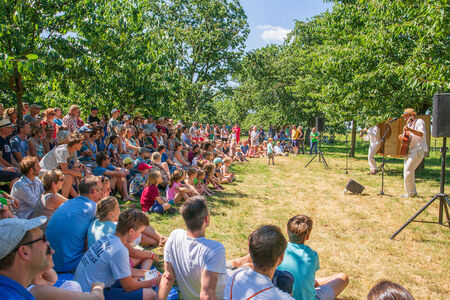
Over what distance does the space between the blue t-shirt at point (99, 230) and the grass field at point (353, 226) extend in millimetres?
2059

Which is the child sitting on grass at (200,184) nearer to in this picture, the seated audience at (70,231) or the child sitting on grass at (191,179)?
the child sitting on grass at (191,179)

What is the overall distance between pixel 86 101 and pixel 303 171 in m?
9.26

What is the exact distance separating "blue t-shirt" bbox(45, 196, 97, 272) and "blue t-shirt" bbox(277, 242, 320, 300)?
2.29 meters

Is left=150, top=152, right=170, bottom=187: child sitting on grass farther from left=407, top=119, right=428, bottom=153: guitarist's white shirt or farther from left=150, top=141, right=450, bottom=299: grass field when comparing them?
left=407, top=119, right=428, bottom=153: guitarist's white shirt

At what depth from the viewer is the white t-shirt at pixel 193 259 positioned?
2455 millimetres

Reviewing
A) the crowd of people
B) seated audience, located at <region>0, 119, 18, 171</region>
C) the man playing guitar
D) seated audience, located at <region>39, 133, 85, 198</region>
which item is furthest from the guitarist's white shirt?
seated audience, located at <region>0, 119, 18, 171</region>

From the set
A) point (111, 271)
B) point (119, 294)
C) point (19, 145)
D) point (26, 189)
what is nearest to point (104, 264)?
point (111, 271)

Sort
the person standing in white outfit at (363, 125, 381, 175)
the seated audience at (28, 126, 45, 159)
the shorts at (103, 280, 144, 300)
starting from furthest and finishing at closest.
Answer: the person standing in white outfit at (363, 125, 381, 175) < the seated audience at (28, 126, 45, 159) < the shorts at (103, 280, 144, 300)

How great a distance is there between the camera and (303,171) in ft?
43.6

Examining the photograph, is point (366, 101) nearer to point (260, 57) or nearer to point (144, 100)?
point (144, 100)

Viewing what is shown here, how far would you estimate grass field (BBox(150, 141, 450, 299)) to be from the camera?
438 centimetres

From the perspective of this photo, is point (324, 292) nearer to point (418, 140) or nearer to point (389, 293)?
point (389, 293)

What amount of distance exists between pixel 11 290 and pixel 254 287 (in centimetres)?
147

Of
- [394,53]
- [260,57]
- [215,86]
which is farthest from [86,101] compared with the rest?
[260,57]
